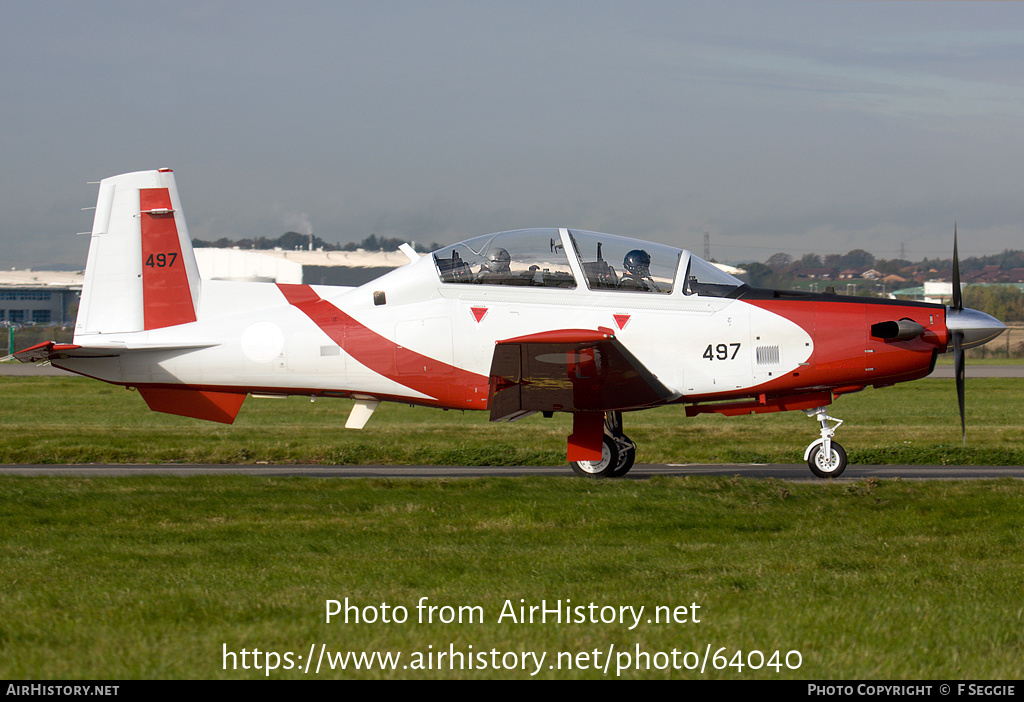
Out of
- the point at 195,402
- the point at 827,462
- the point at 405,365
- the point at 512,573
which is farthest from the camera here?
the point at 195,402

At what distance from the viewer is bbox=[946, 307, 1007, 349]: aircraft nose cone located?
1062cm

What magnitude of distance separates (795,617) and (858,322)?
258 inches

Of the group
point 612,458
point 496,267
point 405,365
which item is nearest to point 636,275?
point 496,267

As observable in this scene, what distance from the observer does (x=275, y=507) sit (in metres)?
8.78

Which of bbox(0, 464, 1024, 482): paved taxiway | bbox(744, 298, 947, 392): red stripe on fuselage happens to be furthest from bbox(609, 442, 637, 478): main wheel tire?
bbox(744, 298, 947, 392): red stripe on fuselage

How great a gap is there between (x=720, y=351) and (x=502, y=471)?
410 cm

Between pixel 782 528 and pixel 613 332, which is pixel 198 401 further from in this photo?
pixel 782 528

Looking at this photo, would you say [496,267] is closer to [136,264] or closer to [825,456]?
[825,456]

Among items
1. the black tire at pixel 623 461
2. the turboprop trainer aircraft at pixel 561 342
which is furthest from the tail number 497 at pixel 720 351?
the black tire at pixel 623 461

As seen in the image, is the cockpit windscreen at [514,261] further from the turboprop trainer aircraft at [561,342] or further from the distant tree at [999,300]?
the distant tree at [999,300]

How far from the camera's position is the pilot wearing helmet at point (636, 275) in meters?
10.6

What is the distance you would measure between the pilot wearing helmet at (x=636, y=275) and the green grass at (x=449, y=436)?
15.5 ft

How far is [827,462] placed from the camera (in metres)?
11.4

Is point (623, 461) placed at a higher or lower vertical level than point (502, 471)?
higher
